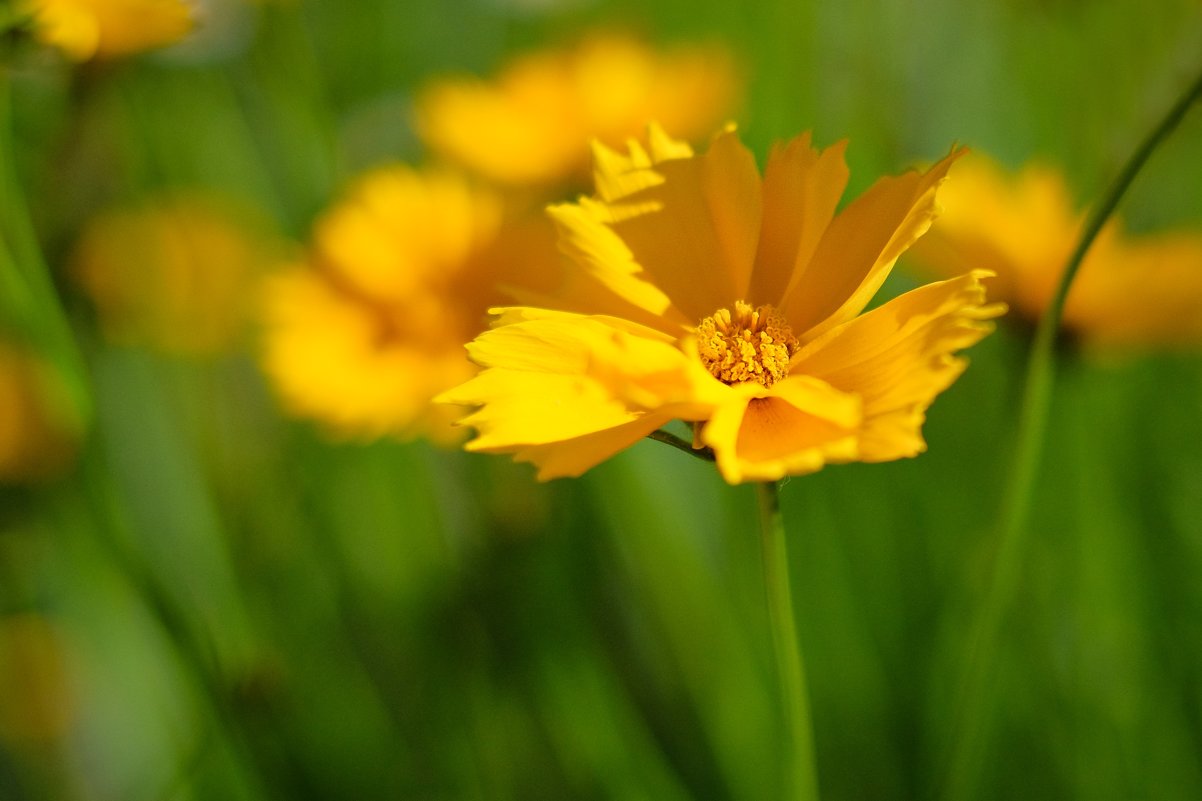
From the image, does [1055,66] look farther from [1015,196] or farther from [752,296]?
[752,296]

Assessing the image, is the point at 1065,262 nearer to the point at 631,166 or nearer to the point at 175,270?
the point at 631,166

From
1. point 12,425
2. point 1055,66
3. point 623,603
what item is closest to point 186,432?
point 12,425

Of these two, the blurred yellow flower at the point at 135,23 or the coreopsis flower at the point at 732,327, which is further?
the blurred yellow flower at the point at 135,23

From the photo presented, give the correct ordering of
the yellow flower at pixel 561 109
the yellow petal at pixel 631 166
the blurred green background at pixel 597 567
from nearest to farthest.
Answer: the yellow petal at pixel 631 166 → the blurred green background at pixel 597 567 → the yellow flower at pixel 561 109

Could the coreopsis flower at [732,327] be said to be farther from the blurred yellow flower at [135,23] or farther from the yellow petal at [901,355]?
the blurred yellow flower at [135,23]

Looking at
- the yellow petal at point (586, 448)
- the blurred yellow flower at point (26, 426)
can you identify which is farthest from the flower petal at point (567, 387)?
the blurred yellow flower at point (26, 426)

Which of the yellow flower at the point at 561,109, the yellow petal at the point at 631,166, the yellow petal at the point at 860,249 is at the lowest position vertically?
the yellow petal at the point at 860,249
